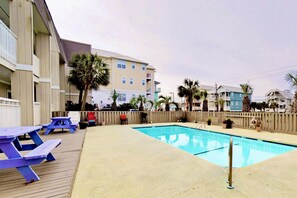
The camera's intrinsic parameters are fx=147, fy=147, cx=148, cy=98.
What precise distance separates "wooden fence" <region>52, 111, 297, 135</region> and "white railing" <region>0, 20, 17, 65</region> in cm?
516

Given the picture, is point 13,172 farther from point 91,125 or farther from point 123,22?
point 123,22

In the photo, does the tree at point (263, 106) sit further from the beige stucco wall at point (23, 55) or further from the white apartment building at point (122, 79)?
the beige stucco wall at point (23, 55)

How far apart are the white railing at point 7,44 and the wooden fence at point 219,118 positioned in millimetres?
5164

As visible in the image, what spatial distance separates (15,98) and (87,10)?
20.5 ft

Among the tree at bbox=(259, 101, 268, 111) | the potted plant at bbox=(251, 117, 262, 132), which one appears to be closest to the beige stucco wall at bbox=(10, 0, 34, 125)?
the potted plant at bbox=(251, 117, 262, 132)

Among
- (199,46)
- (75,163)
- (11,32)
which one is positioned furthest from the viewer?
(199,46)

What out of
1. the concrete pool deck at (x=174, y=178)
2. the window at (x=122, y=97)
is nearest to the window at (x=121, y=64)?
the window at (x=122, y=97)

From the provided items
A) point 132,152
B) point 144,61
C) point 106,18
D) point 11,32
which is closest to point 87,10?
point 106,18

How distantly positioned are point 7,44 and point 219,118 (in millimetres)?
12900

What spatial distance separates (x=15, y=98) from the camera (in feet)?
19.3

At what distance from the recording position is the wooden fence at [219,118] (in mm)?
8047

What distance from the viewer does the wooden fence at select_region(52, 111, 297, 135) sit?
8.05 metres

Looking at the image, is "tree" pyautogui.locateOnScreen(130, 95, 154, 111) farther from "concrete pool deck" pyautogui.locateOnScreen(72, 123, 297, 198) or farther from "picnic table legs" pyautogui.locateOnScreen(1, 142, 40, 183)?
"picnic table legs" pyautogui.locateOnScreen(1, 142, 40, 183)

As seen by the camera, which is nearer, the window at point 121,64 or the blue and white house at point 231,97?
the window at point 121,64
